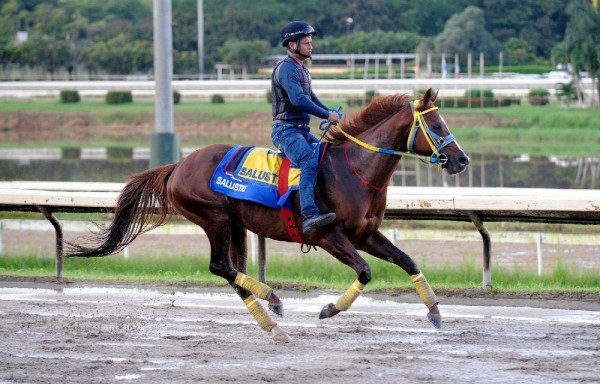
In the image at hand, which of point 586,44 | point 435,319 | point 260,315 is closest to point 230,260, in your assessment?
point 260,315

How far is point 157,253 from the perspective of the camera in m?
16.7

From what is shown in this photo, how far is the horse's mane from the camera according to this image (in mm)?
10320

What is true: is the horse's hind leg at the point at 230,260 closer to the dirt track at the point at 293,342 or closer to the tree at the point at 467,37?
the dirt track at the point at 293,342

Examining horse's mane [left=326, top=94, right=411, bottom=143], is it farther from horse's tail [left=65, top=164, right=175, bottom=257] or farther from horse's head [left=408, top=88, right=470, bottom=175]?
horse's tail [left=65, top=164, right=175, bottom=257]

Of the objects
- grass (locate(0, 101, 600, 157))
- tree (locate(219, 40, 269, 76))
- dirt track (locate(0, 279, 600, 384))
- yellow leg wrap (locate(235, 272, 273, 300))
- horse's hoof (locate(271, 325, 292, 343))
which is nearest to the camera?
dirt track (locate(0, 279, 600, 384))

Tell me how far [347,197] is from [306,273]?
13.7ft

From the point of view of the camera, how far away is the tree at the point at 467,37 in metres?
72.0

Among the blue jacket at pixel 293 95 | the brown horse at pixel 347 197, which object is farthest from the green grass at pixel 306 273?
the blue jacket at pixel 293 95

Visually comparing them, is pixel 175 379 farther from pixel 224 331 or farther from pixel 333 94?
pixel 333 94

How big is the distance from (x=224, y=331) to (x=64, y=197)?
13.4ft

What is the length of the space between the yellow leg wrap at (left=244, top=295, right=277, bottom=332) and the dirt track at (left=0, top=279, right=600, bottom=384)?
13cm

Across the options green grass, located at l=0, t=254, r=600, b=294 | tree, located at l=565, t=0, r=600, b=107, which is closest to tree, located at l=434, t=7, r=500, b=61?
tree, located at l=565, t=0, r=600, b=107

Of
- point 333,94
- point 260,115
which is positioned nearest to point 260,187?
point 260,115

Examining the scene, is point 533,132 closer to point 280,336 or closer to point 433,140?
point 433,140
